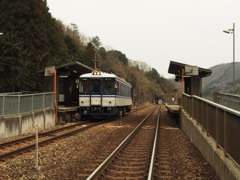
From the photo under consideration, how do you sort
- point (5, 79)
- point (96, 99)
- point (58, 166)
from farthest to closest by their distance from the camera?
1. point (5, 79)
2. point (96, 99)
3. point (58, 166)

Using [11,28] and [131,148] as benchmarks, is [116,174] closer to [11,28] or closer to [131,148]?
[131,148]

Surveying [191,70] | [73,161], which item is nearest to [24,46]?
[191,70]

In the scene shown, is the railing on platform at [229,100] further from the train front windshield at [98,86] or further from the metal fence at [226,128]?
the train front windshield at [98,86]

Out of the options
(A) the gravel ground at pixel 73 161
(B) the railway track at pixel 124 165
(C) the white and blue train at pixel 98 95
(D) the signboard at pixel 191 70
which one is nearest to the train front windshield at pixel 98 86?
(C) the white and blue train at pixel 98 95

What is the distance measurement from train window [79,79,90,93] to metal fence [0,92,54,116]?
3.66m

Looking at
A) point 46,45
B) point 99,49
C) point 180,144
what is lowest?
point 180,144

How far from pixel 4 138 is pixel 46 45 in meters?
30.1

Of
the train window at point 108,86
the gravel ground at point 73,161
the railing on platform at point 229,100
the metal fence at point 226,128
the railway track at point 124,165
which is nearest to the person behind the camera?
the metal fence at point 226,128

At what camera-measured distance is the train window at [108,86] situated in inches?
905

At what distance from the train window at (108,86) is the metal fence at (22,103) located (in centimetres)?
457

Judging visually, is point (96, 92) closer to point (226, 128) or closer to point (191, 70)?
point (191, 70)

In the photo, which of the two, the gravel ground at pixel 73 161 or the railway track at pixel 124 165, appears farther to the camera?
the gravel ground at pixel 73 161

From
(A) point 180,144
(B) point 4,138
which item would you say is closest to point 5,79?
(B) point 4,138

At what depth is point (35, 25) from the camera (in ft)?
132
